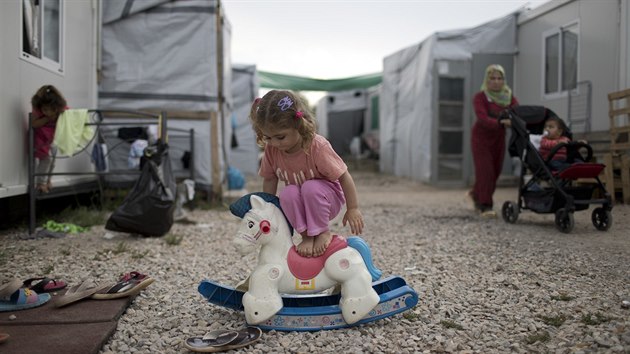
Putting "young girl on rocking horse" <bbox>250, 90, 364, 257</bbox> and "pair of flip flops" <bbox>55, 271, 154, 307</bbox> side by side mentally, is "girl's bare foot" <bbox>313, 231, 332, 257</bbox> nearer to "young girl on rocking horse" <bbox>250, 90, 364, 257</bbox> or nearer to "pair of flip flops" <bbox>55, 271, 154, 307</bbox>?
"young girl on rocking horse" <bbox>250, 90, 364, 257</bbox>

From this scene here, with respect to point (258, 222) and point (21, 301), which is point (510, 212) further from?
point (21, 301)

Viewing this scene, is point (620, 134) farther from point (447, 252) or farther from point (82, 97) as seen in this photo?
point (82, 97)

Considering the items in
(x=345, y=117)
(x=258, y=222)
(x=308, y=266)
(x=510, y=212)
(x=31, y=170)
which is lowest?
(x=510, y=212)

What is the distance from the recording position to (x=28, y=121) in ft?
14.4

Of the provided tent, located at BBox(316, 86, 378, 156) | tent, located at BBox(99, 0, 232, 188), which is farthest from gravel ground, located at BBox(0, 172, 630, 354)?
tent, located at BBox(316, 86, 378, 156)

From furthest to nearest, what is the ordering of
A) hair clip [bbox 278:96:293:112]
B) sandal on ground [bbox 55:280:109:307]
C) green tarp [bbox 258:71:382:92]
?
1. green tarp [bbox 258:71:382:92]
2. sandal on ground [bbox 55:280:109:307]
3. hair clip [bbox 278:96:293:112]

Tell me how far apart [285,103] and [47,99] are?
9.96 ft

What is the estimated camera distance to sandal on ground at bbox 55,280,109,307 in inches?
94.9

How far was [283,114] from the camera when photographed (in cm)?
219

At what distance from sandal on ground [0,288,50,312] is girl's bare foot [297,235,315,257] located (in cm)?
123

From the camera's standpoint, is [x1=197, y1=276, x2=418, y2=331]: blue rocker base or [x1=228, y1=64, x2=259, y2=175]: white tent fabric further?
[x1=228, y1=64, x2=259, y2=175]: white tent fabric

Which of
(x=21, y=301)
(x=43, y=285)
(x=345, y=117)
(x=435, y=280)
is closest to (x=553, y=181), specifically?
(x=435, y=280)

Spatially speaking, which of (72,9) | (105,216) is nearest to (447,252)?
(105,216)

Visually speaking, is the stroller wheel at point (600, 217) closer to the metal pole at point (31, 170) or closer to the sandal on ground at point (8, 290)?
the sandal on ground at point (8, 290)
